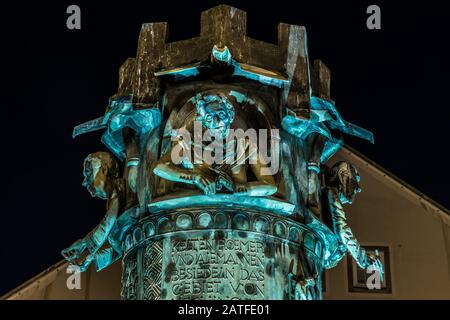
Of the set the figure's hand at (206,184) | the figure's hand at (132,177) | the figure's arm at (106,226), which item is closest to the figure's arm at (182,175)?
the figure's hand at (206,184)

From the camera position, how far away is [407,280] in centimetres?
1625

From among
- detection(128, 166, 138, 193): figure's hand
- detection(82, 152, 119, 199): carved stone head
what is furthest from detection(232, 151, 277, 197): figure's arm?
detection(82, 152, 119, 199): carved stone head

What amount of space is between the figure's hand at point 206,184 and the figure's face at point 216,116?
47cm

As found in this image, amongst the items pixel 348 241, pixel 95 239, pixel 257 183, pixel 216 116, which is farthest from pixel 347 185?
pixel 95 239

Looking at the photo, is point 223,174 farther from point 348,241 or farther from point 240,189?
point 348,241

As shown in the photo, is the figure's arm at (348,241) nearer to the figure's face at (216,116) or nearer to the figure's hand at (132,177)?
the figure's face at (216,116)

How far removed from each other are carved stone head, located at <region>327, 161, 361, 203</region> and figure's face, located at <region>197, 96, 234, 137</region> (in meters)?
1.43

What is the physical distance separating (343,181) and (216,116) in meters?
1.62

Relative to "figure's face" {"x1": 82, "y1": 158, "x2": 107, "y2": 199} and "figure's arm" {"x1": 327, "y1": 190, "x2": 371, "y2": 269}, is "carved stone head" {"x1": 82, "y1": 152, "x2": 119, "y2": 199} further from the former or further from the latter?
"figure's arm" {"x1": 327, "y1": 190, "x2": 371, "y2": 269}

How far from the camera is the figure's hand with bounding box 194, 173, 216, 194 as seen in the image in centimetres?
988

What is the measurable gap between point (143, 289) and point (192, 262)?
1.75 feet

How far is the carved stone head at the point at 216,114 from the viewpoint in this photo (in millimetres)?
10133

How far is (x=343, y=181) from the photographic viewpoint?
11.0 metres
